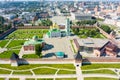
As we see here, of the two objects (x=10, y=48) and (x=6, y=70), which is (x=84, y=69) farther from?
(x=10, y=48)

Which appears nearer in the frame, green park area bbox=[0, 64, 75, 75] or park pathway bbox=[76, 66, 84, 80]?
park pathway bbox=[76, 66, 84, 80]

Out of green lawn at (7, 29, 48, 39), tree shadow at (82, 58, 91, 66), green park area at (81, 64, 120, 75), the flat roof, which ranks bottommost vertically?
green park area at (81, 64, 120, 75)

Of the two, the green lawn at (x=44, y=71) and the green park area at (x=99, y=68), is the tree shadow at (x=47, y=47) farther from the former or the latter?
the green park area at (x=99, y=68)

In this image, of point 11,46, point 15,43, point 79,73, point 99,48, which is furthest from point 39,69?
point 15,43

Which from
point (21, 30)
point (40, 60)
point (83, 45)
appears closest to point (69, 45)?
point (83, 45)

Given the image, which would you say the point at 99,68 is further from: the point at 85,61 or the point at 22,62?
the point at 22,62

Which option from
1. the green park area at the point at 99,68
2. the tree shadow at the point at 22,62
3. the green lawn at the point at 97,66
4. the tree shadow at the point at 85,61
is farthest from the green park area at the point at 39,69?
the tree shadow at the point at 85,61

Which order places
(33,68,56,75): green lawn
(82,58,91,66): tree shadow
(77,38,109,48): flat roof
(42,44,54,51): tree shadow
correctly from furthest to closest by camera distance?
(42,44,54,51): tree shadow
(77,38,109,48): flat roof
(82,58,91,66): tree shadow
(33,68,56,75): green lawn

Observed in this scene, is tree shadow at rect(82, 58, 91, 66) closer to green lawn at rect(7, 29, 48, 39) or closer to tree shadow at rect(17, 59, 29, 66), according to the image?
tree shadow at rect(17, 59, 29, 66)

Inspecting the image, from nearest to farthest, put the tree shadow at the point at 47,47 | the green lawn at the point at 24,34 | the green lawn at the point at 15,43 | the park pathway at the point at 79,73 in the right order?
1. the park pathway at the point at 79,73
2. the tree shadow at the point at 47,47
3. the green lawn at the point at 15,43
4. the green lawn at the point at 24,34

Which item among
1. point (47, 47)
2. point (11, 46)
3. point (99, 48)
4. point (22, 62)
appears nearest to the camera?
point (22, 62)

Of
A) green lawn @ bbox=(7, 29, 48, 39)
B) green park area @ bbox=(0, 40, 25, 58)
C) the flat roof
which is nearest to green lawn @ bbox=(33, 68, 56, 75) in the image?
green park area @ bbox=(0, 40, 25, 58)
